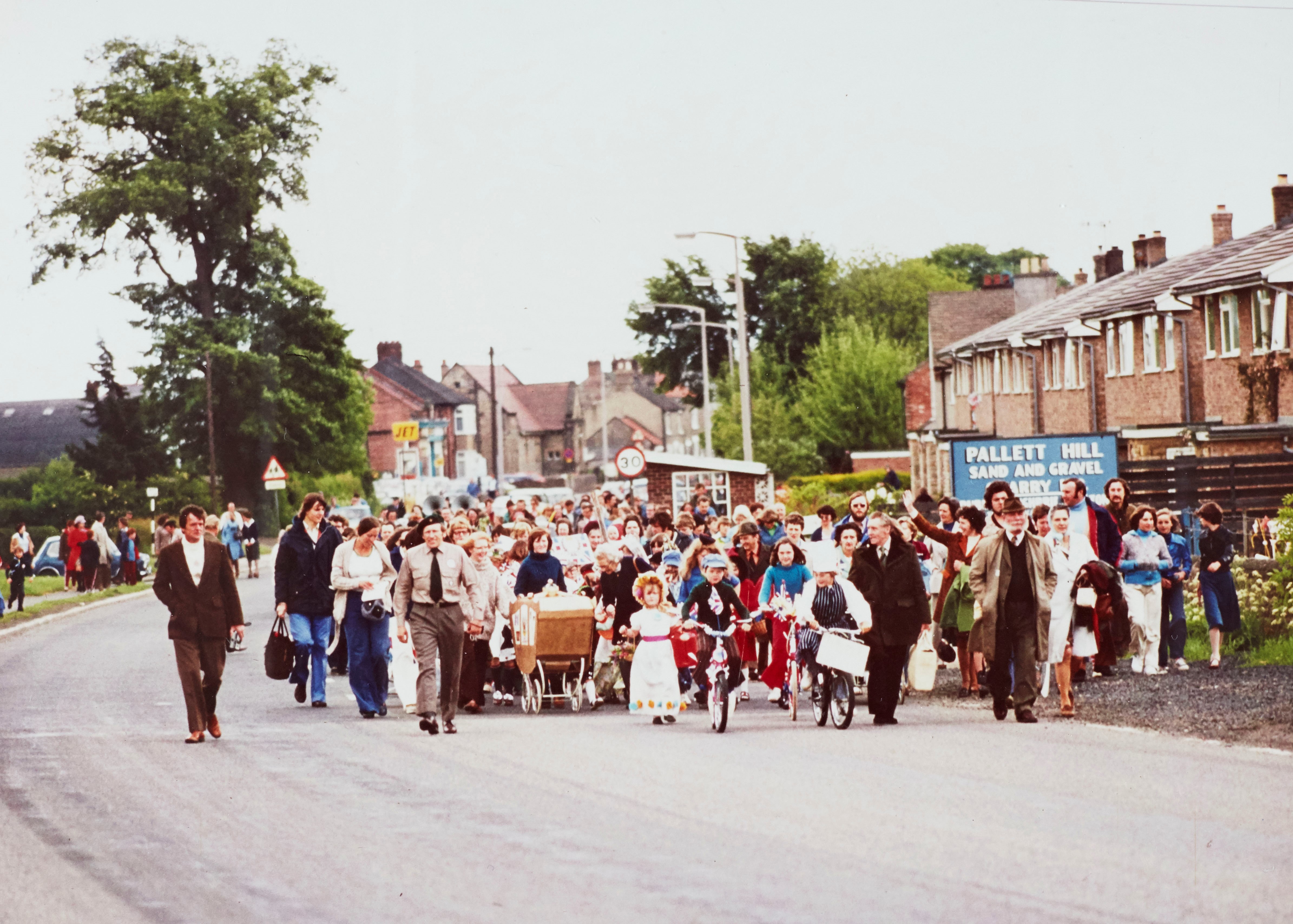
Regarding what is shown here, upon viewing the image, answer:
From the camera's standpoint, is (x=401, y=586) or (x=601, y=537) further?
(x=601, y=537)

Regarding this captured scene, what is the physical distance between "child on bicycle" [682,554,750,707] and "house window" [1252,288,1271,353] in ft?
73.7

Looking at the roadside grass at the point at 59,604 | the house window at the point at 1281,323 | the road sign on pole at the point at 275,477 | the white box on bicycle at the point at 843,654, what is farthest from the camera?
the road sign on pole at the point at 275,477

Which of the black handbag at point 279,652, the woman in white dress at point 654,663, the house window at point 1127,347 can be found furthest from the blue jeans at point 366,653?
the house window at point 1127,347

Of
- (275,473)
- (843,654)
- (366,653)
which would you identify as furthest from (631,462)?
(843,654)

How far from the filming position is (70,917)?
7828 mm

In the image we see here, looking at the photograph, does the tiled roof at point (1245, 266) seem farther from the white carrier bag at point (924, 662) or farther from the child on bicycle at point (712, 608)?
the child on bicycle at point (712, 608)

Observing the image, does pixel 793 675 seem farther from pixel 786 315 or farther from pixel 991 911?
pixel 786 315

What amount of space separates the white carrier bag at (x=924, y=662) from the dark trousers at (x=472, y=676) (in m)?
3.87

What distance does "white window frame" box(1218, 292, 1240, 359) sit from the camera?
37.2 meters

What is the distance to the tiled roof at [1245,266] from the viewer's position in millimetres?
35438

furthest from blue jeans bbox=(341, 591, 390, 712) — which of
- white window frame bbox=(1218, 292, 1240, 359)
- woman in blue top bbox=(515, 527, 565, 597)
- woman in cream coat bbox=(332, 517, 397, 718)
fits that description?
white window frame bbox=(1218, 292, 1240, 359)

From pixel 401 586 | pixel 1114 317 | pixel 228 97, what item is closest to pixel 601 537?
pixel 401 586

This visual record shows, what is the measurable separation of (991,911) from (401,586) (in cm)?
865

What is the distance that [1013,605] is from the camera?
15.0 m
